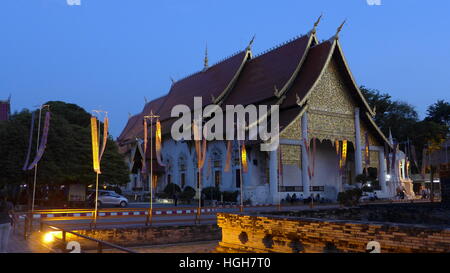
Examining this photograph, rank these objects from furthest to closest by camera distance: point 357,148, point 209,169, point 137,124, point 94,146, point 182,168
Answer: point 137,124 → point 182,168 → point 357,148 → point 209,169 → point 94,146

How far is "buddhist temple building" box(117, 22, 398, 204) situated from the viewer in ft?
89.9

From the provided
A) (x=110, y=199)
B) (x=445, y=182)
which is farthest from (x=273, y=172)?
(x=110, y=199)

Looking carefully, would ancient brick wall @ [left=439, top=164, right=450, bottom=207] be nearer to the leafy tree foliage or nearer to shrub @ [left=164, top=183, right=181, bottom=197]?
shrub @ [left=164, top=183, right=181, bottom=197]

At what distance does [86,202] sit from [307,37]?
18.9 m

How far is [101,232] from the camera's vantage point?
12.3m

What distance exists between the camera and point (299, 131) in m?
28.1

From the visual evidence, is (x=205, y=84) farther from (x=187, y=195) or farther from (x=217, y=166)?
(x=187, y=195)

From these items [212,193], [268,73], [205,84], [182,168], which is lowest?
[212,193]

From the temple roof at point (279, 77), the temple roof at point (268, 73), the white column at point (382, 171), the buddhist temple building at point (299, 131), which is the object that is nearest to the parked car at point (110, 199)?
the buddhist temple building at point (299, 131)

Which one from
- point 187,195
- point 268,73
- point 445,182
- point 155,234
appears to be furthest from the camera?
point 268,73

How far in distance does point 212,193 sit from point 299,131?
716 cm

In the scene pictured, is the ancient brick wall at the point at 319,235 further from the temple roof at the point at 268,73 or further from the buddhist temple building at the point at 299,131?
the temple roof at the point at 268,73
